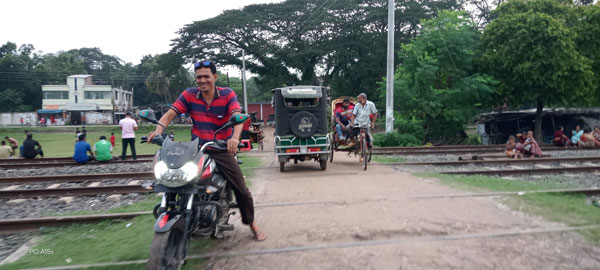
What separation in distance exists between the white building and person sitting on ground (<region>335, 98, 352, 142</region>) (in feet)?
183

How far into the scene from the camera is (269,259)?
12.0 ft

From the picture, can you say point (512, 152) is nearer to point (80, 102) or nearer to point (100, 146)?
point (100, 146)

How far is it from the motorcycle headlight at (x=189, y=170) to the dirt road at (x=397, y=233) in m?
1.01

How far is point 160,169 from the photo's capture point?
123 inches

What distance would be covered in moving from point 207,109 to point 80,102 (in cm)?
6547

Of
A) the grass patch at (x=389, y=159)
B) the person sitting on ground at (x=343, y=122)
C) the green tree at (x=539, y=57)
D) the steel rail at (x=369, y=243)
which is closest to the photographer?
the steel rail at (x=369, y=243)

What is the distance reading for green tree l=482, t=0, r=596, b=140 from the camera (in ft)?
59.6

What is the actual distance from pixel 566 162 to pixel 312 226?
923 cm

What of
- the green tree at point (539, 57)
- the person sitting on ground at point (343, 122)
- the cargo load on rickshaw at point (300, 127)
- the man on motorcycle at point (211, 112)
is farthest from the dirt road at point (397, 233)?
the green tree at point (539, 57)

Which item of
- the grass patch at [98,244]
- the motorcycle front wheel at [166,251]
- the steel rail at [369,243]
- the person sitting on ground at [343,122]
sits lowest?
the grass patch at [98,244]

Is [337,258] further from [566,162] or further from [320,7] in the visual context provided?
[320,7]

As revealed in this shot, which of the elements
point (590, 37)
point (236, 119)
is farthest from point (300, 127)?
point (590, 37)

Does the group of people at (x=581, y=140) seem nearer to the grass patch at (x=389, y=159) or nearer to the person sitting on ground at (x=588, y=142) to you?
the person sitting on ground at (x=588, y=142)

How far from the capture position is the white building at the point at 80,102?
57562 millimetres
